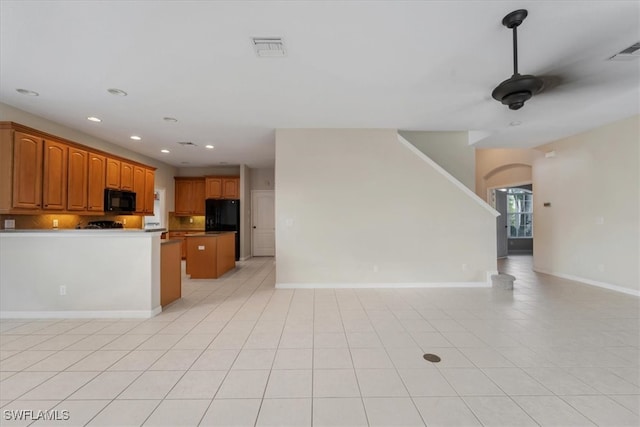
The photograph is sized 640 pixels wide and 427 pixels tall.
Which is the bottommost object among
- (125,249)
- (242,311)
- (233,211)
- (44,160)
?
(242,311)

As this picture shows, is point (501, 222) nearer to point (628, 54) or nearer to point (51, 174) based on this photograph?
point (628, 54)

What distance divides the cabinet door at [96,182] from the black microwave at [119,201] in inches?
3.2

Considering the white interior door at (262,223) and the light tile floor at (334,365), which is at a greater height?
the white interior door at (262,223)

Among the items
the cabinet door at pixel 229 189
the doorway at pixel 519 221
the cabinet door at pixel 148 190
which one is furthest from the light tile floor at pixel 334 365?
the doorway at pixel 519 221

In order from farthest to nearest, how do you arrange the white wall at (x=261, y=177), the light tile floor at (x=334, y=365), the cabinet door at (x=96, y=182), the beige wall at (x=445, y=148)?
the white wall at (x=261, y=177) → the beige wall at (x=445, y=148) → the cabinet door at (x=96, y=182) → the light tile floor at (x=334, y=365)

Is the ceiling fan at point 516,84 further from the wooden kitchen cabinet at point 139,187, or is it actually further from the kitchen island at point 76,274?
the wooden kitchen cabinet at point 139,187

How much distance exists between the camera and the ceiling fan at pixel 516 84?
2.01 meters

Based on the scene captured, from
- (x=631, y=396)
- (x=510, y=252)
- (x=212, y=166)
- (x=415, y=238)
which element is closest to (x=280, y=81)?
(x=415, y=238)

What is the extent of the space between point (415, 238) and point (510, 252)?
6685mm

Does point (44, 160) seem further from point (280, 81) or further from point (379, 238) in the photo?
point (379, 238)

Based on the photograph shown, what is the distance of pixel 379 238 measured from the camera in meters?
4.61

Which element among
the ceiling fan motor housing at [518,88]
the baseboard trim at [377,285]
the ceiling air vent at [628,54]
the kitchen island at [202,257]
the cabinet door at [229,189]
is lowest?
the baseboard trim at [377,285]

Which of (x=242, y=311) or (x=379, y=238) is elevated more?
(x=379, y=238)

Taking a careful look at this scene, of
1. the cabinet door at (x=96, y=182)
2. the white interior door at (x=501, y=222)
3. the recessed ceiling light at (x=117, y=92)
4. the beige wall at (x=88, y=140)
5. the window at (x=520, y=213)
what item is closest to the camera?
the recessed ceiling light at (x=117, y=92)
